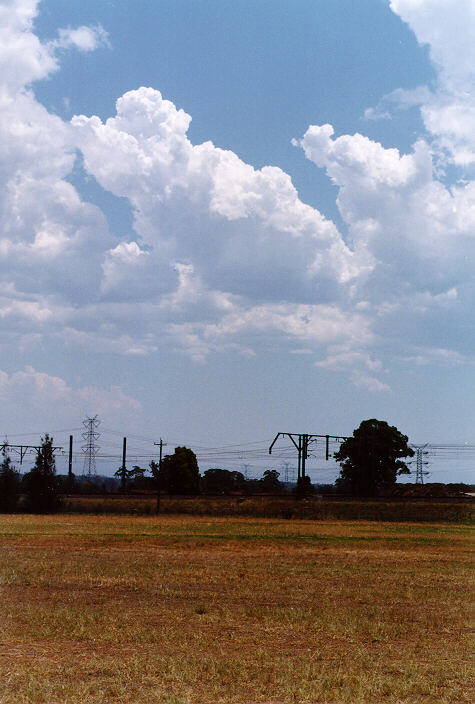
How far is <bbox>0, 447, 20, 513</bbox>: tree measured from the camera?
89.9 m

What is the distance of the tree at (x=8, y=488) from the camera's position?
295ft

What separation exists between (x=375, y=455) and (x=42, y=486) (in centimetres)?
6227

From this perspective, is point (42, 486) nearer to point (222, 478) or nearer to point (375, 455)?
point (375, 455)

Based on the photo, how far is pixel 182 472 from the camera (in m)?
131

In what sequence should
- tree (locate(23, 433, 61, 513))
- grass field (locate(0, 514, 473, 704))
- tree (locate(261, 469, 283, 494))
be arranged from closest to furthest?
grass field (locate(0, 514, 473, 704)) → tree (locate(23, 433, 61, 513)) → tree (locate(261, 469, 283, 494))

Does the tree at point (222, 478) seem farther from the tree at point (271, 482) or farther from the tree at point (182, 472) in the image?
the tree at point (182, 472)

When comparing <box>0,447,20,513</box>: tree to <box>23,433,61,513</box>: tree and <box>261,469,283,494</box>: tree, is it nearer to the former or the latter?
<box>23,433,61,513</box>: tree

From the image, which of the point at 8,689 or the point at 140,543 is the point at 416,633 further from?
the point at 140,543

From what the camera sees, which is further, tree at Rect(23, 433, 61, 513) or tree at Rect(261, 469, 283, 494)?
tree at Rect(261, 469, 283, 494)

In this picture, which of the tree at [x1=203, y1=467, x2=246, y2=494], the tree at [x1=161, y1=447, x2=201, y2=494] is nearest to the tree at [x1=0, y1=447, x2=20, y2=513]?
the tree at [x1=161, y1=447, x2=201, y2=494]

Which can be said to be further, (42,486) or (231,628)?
(42,486)

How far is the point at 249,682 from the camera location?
12453 mm

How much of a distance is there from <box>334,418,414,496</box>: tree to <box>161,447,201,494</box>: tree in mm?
24694

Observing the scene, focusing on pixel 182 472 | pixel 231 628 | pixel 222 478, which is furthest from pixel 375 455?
pixel 231 628
